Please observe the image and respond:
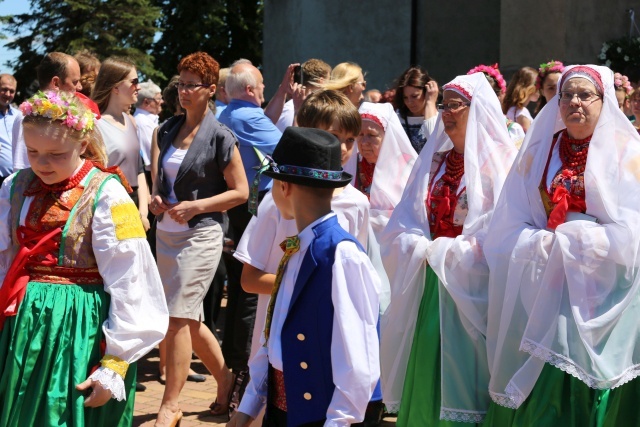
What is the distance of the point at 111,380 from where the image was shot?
3.81 meters

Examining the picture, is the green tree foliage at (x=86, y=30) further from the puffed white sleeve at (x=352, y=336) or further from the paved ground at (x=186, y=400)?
the puffed white sleeve at (x=352, y=336)

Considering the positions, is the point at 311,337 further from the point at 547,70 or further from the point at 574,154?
the point at 547,70

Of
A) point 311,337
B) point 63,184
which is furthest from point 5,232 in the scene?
point 311,337

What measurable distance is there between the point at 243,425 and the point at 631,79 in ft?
23.7

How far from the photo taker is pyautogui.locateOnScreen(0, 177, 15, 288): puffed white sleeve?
4074 millimetres

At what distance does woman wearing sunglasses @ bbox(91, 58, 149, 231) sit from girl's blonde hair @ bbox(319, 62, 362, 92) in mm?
1393

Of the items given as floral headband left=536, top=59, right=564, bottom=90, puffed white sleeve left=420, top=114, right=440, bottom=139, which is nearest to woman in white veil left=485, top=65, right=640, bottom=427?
puffed white sleeve left=420, top=114, right=440, bottom=139

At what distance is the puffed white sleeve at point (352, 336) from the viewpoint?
2.99 metres

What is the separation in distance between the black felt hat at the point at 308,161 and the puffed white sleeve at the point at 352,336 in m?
0.23

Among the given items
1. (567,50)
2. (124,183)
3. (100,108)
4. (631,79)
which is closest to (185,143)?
(100,108)

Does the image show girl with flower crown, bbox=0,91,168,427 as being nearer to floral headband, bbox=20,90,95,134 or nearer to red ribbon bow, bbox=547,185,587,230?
floral headband, bbox=20,90,95,134

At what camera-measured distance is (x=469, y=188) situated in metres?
5.14

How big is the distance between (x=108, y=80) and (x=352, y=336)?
4.06 m

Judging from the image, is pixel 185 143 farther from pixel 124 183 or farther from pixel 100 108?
pixel 124 183
